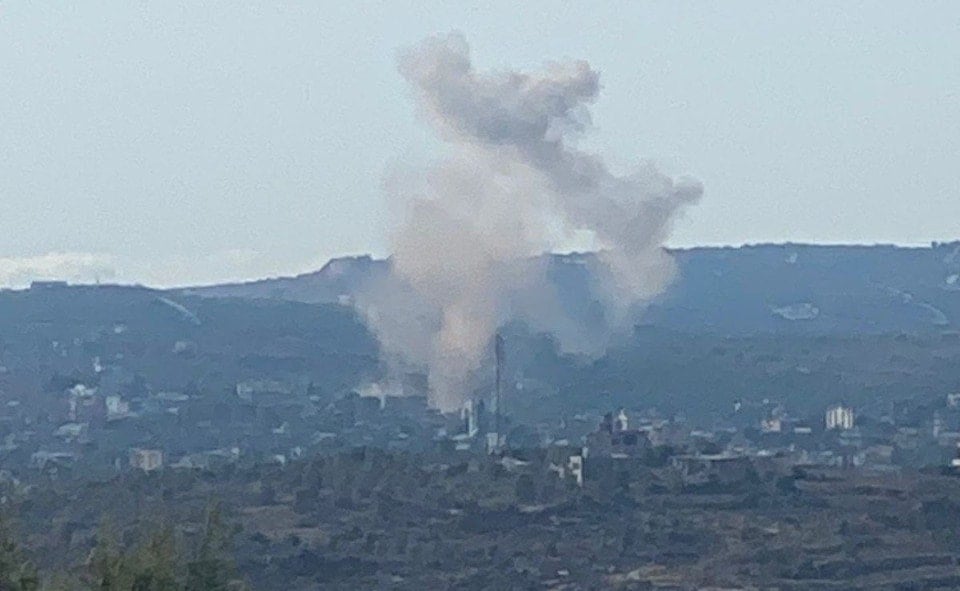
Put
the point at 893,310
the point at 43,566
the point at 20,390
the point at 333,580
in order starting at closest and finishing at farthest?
1. the point at 43,566
2. the point at 333,580
3. the point at 20,390
4. the point at 893,310

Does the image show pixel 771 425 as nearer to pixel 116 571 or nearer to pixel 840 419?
pixel 840 419

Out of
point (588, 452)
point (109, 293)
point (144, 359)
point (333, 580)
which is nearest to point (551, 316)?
point (144, 359)

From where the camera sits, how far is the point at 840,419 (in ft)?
363

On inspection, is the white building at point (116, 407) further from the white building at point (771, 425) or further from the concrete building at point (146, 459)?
the white building at point (771, 425)

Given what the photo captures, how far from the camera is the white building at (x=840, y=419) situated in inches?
4279

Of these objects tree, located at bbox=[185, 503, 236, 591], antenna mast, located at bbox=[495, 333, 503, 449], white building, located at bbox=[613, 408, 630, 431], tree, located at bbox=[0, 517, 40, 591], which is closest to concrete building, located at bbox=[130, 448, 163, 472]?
antenna mast, located at bbox=[495, 333, 503, 449]

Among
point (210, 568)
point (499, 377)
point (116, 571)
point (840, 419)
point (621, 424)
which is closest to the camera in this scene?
point (116, 571)

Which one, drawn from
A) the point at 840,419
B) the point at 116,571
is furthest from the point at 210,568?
the point at 840,419

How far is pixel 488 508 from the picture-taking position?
219 feet

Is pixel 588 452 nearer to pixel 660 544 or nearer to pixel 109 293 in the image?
pixel 660 544

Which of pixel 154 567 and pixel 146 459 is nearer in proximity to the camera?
pixel 154 567

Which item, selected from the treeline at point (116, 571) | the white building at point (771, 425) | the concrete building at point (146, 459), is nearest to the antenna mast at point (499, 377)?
the white building at point (771, 425)

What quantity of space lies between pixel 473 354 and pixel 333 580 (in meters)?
50.5

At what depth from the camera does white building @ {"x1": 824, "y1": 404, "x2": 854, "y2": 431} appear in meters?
109
